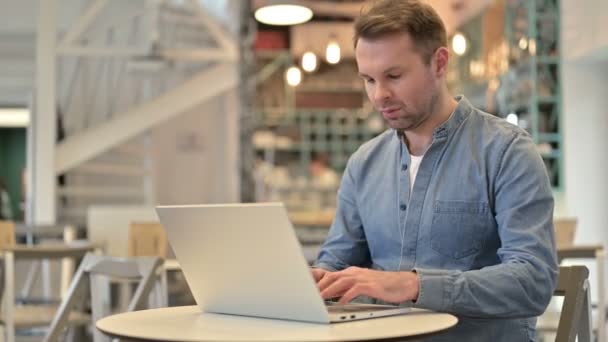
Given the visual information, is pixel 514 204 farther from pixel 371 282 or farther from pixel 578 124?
pixel 578 124

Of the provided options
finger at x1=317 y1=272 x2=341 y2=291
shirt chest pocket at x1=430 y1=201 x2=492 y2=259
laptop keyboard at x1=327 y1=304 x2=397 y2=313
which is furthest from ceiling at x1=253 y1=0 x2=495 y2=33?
finger at x1=317 y1=272 x2=341 y2=291

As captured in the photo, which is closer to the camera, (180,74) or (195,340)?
(195,340)

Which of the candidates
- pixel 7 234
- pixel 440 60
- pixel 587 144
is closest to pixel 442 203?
pixel 440 60

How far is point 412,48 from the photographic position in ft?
6.39

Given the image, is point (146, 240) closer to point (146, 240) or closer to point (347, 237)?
point (146, 240)

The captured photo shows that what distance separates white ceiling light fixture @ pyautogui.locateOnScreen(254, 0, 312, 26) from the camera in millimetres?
6191

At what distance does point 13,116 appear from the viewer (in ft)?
43.3

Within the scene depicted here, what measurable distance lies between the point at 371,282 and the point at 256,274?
0.21 metres

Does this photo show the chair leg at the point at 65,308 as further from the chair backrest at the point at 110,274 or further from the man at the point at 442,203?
the man at the point at 442,203

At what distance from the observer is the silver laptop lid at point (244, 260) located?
1575 mm

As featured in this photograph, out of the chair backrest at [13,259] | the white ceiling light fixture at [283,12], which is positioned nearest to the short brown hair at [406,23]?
the chair backrest at [13,259]

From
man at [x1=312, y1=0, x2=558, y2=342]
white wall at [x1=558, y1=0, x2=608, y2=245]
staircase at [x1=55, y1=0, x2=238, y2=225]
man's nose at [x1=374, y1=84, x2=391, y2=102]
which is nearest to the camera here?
man at [x1=312, y1=0, x2=558, y2=342]

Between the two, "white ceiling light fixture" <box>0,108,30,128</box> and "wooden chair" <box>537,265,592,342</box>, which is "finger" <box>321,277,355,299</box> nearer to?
"wooden chair" <box>537,265,592,342</box>

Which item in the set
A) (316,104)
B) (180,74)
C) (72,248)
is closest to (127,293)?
(72,248)
